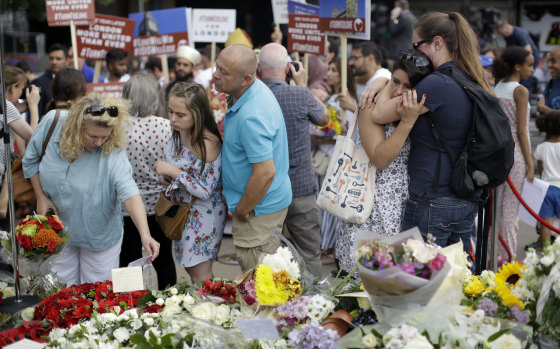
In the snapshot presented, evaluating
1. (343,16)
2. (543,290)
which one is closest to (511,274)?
(543,290)

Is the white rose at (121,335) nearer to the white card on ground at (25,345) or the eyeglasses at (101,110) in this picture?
the white card on ground at (25,345)

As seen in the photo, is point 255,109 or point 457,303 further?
point 255,109

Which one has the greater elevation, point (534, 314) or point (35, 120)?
point (35, 120)

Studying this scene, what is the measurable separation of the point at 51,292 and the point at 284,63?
8.03 ft

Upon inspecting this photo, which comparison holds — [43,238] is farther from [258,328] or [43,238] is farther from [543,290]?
[543,290]

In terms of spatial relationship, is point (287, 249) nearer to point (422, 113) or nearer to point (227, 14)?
point (422, 113)

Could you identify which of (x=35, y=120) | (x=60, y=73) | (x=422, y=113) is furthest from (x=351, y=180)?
(x=35, y=120)

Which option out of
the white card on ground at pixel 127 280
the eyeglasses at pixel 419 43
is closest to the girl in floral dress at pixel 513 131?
the eyeglasses at pixel 419 43

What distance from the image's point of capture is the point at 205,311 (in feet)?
8.52

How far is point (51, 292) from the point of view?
337cm

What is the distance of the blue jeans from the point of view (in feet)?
11.0

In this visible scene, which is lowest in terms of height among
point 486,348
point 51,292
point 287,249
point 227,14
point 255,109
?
point 51,292

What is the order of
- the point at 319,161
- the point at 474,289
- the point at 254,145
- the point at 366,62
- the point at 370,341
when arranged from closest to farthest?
the point at 370,341
the point at 474,289
the point at 254,145
the point at 319,161
the point at 366,62

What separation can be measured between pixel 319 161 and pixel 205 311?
398cm
